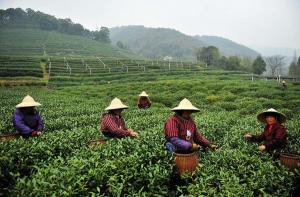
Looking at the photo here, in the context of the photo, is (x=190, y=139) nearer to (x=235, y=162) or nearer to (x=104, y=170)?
(x=235, y=162)

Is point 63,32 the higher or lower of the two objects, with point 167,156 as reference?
higher

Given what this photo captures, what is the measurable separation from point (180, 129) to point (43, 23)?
15262cm

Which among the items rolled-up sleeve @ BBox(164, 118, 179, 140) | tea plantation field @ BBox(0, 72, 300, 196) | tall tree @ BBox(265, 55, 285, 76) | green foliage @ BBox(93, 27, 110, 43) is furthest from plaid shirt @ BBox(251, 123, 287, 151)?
green foliage @ BBox(93, 27, 110, 43)

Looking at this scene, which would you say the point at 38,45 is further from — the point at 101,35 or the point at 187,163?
the point at 187,163

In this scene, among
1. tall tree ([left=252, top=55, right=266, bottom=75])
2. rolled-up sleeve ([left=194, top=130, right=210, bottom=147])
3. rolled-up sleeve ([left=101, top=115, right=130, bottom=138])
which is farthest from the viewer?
tall tree ([left=252, top=55, right=266, bottom=75])

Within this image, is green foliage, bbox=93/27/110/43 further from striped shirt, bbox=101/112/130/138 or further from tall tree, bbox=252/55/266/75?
striped shirt, bbox=101/112/130/138

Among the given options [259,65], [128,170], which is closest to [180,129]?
[128,170]

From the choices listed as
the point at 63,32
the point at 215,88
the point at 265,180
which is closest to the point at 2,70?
the point at 215,88

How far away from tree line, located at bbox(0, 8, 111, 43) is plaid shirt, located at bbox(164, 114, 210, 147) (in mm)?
148079

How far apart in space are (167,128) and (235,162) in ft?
5.12

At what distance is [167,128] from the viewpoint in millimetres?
6516

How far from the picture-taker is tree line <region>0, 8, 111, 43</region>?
145 meters

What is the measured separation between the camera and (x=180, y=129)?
21.8 ft

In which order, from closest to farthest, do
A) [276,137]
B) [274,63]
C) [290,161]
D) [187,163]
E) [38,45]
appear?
[187,163] → [290,161] → [276,137] → [274,63] → [38,45]
